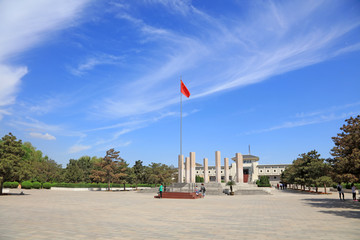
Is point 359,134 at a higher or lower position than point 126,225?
higher

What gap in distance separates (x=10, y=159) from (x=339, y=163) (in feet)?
103

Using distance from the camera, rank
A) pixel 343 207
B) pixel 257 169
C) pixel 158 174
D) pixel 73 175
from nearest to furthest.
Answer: pixel 343 207 → pixel 158 174 → pixel 73 175 → pixel 257 169

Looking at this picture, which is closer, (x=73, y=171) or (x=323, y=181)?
(x=323, y=181)

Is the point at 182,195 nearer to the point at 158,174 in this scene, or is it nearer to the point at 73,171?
the point at 158,174

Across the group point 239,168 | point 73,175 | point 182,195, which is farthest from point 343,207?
point 73,175

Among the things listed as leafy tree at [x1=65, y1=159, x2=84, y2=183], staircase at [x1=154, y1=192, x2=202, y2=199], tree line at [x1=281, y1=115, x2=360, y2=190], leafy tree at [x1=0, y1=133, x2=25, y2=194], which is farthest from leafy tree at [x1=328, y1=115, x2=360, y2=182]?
leafy tree at [x1=65, y1=159, x2=84, y2=183]

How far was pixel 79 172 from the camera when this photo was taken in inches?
2491

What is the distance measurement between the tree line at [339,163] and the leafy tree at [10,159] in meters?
30.6

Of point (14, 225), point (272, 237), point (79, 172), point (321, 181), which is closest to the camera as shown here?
point (272, 237)

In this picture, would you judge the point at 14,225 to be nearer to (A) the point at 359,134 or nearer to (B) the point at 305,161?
(A) the point at 359,134

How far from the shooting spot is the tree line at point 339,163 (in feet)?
66.0

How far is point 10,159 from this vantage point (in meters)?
30.7

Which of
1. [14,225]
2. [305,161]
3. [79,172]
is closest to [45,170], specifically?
[79,172]

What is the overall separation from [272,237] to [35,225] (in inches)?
326
